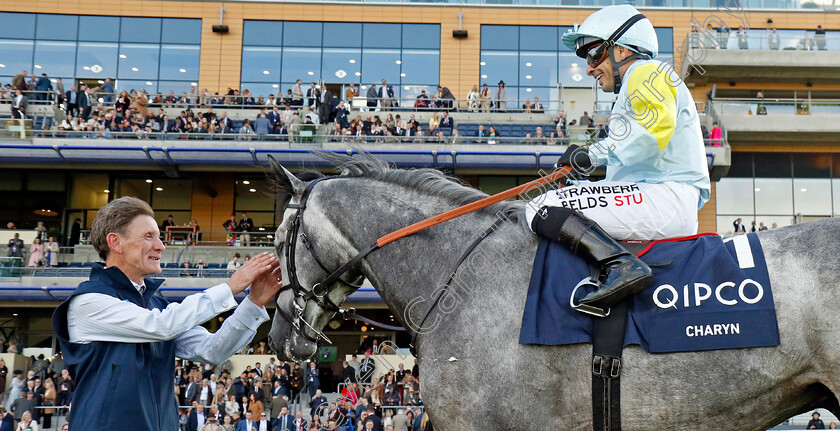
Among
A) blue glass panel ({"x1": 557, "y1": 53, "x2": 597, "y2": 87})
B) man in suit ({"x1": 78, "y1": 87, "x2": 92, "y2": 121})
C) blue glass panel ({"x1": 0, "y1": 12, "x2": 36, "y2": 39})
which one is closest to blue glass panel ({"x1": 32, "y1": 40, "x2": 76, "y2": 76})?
blue glass panel ({"x1": 0, "y1": 12, "x2": 36, "y2": 39})

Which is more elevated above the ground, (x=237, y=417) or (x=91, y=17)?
(x=91, y=17)

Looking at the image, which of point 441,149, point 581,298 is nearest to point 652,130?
point 581,298

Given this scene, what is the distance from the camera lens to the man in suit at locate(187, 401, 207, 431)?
48.3 ft

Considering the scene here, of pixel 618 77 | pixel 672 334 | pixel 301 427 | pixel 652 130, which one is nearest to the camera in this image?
pixel 672 334

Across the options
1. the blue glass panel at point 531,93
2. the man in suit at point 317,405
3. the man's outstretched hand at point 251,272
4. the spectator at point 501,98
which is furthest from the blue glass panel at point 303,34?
the man's outstretched hand at point 251,272

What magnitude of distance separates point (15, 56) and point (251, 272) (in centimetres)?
2964

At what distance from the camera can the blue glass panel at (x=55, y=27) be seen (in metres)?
28.7

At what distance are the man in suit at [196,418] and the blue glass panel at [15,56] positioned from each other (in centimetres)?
1900

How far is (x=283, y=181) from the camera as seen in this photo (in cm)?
394

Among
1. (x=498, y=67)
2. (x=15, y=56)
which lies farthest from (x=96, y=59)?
(x=498, y=67)

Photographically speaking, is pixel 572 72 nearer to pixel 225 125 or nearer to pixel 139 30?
pixel 225 125

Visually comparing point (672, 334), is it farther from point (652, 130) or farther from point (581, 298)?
point (652, 130)

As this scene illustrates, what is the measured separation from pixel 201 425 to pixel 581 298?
1333 cm

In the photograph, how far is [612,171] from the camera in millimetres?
3391
